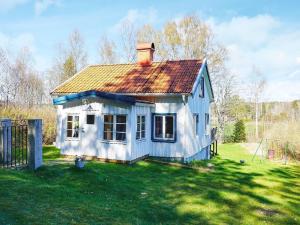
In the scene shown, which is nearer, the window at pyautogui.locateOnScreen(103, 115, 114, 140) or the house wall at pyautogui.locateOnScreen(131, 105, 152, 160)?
the house wall at pyautogui.locateOnScreen(131, 105, 152, 160)

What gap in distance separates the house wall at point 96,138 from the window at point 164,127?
118 inches

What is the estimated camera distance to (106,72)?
22.0 metres

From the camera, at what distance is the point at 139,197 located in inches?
401

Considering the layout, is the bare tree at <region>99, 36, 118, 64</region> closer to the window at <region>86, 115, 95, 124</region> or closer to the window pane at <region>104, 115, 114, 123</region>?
the window at <region>86, 115, 95, 124</region>

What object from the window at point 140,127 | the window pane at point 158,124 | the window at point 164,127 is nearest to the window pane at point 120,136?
the window at point 140,127

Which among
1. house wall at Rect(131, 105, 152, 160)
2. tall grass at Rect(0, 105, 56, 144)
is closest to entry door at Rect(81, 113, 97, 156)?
house wall at Rect(131, 105, 152, 160)

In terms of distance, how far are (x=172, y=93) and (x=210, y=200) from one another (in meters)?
7.87

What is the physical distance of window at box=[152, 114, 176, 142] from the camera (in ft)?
59.2

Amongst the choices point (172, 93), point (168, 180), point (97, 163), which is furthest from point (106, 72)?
point (168, 180)

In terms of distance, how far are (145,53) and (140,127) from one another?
22.8 feet

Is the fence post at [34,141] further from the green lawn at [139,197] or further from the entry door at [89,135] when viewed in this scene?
the entry door at [89,135]

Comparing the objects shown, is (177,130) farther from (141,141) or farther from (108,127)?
(108,127)

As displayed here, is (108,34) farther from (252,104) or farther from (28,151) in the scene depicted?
(28,151)

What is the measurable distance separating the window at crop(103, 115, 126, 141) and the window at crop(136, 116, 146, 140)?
3.32 feet
